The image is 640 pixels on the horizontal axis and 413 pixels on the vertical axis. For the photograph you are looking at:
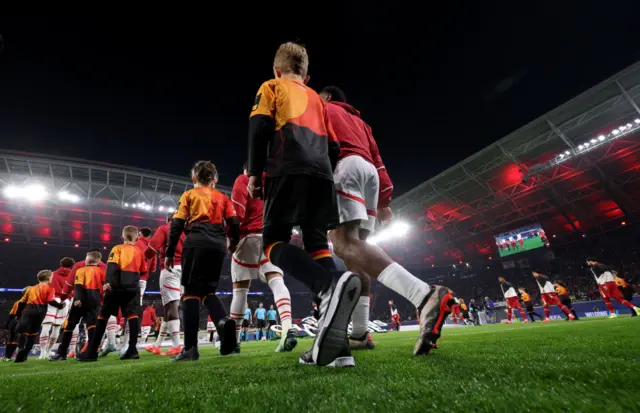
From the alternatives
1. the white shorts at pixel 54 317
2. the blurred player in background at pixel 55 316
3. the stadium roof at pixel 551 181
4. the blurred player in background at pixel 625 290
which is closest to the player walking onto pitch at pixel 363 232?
the blurred player in background at pixel 55 316

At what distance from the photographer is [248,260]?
4062mm

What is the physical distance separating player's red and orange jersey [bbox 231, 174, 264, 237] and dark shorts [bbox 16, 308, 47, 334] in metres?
5.23

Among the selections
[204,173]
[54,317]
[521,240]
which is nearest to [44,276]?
[54,317]

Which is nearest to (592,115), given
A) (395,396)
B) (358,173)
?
(358,173)

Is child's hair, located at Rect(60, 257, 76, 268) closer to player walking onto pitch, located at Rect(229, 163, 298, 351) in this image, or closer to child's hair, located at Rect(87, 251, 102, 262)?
child's hair, located at Rect(87, 251, 102, 262)

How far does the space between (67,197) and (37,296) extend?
60.4 ft

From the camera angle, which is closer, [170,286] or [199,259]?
[199,259]

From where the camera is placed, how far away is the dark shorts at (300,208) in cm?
189

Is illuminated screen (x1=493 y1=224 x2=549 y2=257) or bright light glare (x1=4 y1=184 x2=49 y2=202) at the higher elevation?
bright light glare (x1=4 y1=184 x2=49 y2=202)

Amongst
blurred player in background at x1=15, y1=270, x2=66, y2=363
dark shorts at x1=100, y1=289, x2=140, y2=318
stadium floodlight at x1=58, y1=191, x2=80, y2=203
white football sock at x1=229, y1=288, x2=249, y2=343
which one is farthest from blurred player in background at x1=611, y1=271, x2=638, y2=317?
stadium floodlight at x1=58, y1=191, x2=80, y2=203

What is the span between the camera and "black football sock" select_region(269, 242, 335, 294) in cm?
166

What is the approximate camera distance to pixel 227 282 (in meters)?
29.0

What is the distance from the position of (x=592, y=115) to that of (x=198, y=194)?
20.1 metres

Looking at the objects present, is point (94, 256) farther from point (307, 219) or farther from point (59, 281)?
point (307, 219)
